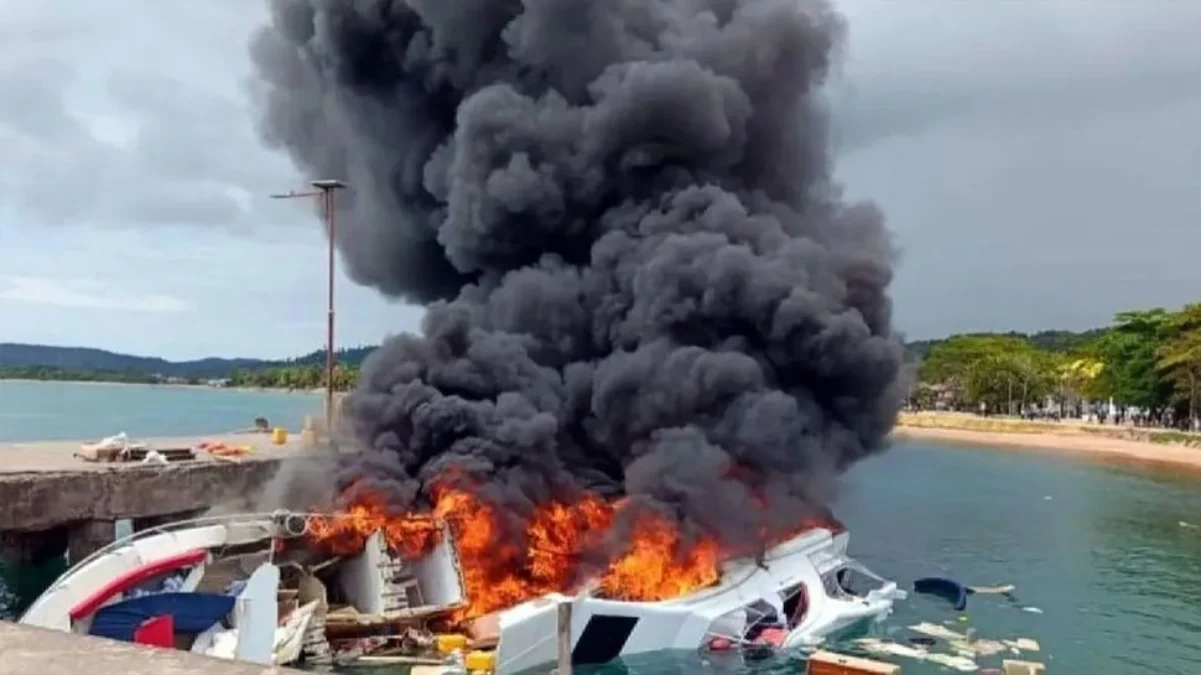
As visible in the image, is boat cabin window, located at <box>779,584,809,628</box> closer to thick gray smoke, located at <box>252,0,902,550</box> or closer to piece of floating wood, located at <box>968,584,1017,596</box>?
thick gray smoke, located at <box>252,0,902,550</box>

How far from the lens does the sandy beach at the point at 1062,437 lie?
291 feet

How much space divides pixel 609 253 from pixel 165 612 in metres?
14.1

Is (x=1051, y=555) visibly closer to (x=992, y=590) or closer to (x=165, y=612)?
(x=992, y=590)

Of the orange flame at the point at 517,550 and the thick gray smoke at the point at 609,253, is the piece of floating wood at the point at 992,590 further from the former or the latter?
the orange flame at the point at 517,550

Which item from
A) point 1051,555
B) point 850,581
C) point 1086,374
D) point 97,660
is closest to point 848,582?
point 850,581

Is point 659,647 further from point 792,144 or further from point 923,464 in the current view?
point 923,464

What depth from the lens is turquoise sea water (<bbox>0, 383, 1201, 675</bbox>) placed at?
24344mm

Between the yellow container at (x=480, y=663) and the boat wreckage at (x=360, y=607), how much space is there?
3cm

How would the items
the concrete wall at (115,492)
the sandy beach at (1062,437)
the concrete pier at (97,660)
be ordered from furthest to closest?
the sandy beach at (1062,437), the concrete wall at (115,492), the concrete pier at (97,660)

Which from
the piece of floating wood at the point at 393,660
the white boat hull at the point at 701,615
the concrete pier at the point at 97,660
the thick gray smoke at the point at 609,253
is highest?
the thick gray smoke at the point at 609,253

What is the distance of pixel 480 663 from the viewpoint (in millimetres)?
19766

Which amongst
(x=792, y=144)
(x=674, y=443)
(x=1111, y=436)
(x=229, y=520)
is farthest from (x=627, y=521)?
(x=1111, y=436)

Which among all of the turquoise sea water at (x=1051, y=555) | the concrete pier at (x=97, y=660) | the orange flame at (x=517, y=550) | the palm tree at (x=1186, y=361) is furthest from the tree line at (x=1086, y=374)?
the concrete pier at (x=97, y=660)

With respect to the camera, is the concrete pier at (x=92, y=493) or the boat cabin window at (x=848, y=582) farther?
the concrete pier at (x=92, y=493)
